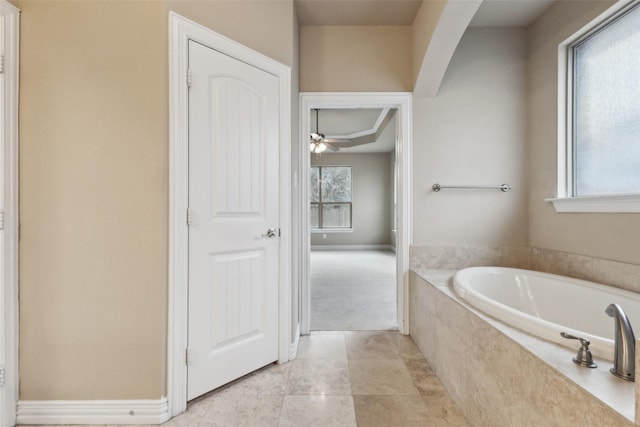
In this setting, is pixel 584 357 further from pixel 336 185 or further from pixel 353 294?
pixel 336 185

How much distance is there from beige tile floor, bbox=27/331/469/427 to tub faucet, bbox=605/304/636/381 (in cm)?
81

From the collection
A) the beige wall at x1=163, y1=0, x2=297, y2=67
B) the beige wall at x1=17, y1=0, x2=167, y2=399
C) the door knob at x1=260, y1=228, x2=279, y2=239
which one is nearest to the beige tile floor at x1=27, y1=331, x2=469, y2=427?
the beige wall at x1=17, y1=0, x2=167, y2=399

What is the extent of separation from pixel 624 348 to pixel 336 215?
7138mm

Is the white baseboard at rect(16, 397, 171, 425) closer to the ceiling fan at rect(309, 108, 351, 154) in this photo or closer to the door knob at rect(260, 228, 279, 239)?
the door knob at rect(260, 228, 279, 239)

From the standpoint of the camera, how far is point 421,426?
139 cm

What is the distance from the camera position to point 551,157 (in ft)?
7.16

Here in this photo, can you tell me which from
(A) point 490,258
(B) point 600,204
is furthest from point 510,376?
(A) point 490,258

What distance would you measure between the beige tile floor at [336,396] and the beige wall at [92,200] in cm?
38

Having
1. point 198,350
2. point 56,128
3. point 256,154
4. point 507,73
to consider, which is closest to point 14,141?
point 56,128

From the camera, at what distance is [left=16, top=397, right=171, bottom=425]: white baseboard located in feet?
4.74

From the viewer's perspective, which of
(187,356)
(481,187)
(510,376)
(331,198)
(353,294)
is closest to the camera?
(510,376)

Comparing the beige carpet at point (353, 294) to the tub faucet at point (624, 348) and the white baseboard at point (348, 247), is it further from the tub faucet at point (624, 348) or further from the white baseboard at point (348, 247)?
the tub faucet at point (624, 348)

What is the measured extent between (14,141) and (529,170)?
3.38 meters

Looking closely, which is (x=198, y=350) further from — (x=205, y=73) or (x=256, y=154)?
(x=205, y=73)
